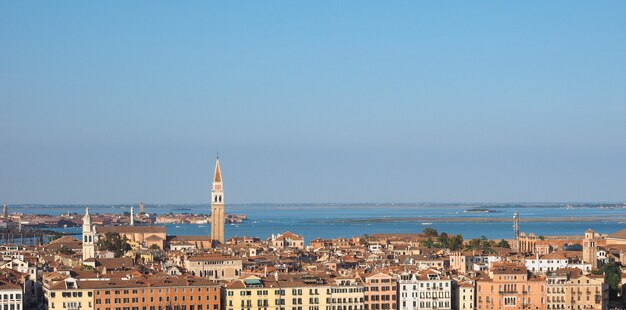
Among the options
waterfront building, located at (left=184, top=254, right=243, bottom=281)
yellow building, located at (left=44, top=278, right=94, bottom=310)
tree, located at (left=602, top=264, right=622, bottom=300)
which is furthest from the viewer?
waterfront building, located at (left=184, top=254, right=243, bottom=281)

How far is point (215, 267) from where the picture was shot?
5238 centimetres

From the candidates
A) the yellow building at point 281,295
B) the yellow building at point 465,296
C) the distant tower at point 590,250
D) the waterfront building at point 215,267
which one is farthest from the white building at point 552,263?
the yellow building at point 281,295

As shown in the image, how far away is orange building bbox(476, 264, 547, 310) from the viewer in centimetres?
4481

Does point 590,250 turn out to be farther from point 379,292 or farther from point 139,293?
point 139,293

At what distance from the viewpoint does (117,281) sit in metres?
42.0

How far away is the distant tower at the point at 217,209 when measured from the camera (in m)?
86.8

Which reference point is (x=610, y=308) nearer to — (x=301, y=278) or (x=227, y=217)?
(x=301, y=278)

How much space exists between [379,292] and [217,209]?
1734 inches

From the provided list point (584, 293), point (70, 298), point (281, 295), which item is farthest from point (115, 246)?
point (584, 293)

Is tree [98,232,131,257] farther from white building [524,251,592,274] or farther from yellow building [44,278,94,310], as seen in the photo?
yellow building [44,278,94,310]

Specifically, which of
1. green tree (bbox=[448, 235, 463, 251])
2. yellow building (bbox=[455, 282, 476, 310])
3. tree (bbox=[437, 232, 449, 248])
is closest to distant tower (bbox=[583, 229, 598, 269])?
green tree (bbox=[448, 235, 463, 251])

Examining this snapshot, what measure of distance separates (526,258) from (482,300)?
1350 centimetres

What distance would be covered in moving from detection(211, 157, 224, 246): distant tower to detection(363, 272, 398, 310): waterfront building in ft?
134

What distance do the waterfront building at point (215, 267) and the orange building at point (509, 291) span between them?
12.0m
